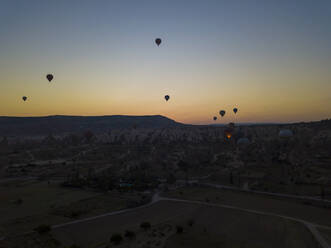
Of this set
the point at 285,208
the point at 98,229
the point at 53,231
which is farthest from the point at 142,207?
the point at 285,208

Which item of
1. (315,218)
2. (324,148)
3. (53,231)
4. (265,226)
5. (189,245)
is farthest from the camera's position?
(324,148)

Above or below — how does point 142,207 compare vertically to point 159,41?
below

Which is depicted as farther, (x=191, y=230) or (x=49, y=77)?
(x=49, y=77)

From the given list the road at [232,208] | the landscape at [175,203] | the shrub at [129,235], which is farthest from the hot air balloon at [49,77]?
the shrub at [129,235]

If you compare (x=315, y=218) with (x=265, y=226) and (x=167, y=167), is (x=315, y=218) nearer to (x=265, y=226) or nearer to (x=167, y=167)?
(x=265, y=226)

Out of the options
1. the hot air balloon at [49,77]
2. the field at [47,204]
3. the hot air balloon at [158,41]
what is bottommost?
the field at [47,204]

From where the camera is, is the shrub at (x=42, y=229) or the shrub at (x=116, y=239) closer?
the shrub at (x=116, y=239)

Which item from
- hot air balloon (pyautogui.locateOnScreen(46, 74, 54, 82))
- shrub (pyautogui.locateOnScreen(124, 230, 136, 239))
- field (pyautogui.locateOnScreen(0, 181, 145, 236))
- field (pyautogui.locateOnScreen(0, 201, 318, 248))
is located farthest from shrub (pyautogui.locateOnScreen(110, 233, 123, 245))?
hot air balloon (pyautogui.locateOnScreen(46, 74, 54, 82))

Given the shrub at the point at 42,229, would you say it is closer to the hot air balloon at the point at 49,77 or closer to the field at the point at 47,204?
the field at the point at 47,204

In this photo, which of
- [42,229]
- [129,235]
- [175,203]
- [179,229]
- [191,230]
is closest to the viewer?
[129,235]

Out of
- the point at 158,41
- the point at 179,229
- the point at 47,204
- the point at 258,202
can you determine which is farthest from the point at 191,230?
the point at 158,41

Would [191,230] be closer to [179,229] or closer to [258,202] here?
[179,229]
